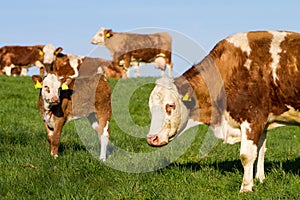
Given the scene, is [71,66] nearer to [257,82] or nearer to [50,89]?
[50,89]

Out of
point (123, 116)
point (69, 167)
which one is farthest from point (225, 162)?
point (123, 116)

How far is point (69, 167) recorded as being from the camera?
7301mm

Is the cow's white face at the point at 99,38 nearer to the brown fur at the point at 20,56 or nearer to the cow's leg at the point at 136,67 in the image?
the cow's leg at the point at 136,67

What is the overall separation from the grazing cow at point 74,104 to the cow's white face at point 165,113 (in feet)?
8.60

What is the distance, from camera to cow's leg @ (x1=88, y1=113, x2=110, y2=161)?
9741mm

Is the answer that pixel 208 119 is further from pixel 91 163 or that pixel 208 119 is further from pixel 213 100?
pixel 91 163

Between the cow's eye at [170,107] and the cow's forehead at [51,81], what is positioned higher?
the cow's eye at [170,107]

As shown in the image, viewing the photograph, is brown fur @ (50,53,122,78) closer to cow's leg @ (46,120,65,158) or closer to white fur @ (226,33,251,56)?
cow's leg @ (46,120,65,158)

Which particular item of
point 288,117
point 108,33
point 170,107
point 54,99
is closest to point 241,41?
point 288,117

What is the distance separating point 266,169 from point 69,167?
317 cm

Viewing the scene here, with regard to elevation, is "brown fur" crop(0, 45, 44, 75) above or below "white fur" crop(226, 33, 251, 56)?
below

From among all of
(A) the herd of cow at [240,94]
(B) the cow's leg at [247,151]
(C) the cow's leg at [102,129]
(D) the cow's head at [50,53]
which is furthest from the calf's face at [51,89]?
(D) the cow's head at [50,53]

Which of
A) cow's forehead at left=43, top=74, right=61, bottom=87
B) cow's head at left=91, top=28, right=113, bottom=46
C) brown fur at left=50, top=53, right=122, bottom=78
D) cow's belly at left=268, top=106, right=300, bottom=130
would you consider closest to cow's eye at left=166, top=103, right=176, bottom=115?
cow's belly at left=268, top=106, right=300, bottom=130

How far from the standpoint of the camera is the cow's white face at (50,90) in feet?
31.7
